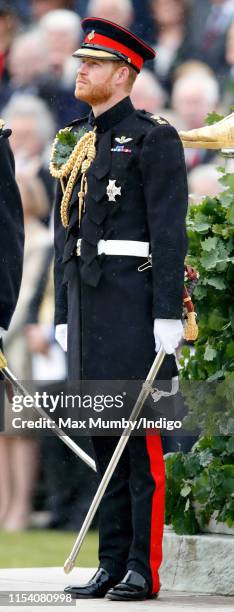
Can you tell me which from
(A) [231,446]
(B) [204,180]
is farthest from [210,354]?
(B) [204,180]

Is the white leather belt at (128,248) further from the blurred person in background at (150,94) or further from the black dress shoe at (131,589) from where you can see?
the blurred person in background at (150,94)

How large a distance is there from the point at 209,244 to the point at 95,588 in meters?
1.21

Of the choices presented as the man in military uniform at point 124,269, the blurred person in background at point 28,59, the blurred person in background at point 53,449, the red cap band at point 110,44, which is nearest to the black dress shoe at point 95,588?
the man in military uniform at point 124,269

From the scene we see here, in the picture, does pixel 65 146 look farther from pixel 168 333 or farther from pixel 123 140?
pixel 168 333

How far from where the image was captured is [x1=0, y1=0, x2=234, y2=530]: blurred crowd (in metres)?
8.39

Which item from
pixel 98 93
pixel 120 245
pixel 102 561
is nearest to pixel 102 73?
pixel 98 93

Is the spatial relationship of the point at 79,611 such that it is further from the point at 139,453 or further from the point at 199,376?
the point at 199,376

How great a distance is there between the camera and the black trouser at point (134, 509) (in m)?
5.16

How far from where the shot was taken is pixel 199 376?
226 inches

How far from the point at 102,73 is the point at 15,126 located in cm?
344

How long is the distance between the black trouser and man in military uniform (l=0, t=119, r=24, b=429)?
1.79 feet

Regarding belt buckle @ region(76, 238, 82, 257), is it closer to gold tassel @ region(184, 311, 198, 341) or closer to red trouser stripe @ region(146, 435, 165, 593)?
gold tassel @ region(184, 311, 198, 341)

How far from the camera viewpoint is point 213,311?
5645mm

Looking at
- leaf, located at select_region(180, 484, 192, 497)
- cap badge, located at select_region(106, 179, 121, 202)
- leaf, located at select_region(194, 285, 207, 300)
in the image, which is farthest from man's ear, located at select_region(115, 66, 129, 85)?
leaf, located at select_region(180, 484, 192, 497)
